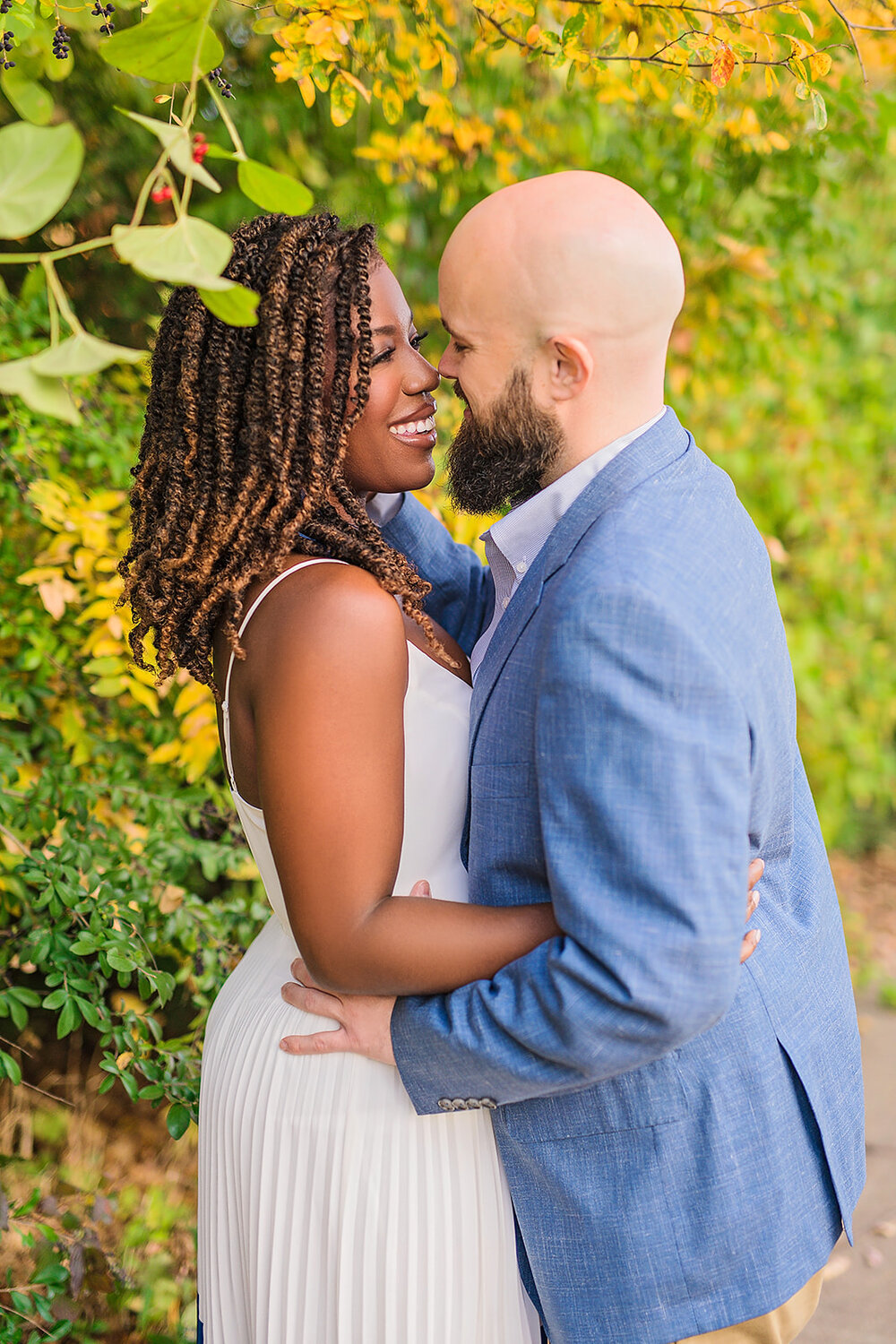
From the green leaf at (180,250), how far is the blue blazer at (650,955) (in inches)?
24.1

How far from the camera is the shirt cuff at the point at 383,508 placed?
2.12m

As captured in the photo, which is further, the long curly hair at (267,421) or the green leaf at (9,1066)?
the green leaf at (9,1066)

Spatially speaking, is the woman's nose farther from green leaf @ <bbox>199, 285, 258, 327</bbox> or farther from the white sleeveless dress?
green leaf @ <bbox>199, 285, 258, 327</bbox>

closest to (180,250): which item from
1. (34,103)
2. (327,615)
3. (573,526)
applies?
(34,103)

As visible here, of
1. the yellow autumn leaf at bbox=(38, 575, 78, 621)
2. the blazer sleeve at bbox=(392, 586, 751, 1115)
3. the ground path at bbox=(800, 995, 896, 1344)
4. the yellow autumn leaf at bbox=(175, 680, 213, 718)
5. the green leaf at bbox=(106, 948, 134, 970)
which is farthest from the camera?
the ground path at bbox=(800, 995, 896, 1344)

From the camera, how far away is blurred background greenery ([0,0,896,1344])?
2268 mm

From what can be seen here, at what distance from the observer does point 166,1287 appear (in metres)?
2.67

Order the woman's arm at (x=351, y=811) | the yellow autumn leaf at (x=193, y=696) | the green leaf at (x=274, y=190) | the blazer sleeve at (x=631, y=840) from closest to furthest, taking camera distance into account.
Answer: the green leaf at (x=274, y=190), the blazer sleeve at (x=631, y=840), the woman's arm at (x=351, y=811), the yellow autumn leaf at (x=193, y=696)

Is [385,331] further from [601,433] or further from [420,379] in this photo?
[601,433]

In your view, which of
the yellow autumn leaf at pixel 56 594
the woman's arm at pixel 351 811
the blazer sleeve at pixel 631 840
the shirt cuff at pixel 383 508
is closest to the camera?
the blazer sleeve at pixel 631 840

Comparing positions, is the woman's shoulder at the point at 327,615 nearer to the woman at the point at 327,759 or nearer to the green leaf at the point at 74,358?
the woman at the point at 327,759

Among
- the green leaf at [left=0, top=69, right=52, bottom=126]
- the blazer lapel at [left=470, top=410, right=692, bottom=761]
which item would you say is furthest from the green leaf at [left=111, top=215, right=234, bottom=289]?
the blazer lapel at [left=470, top=410, right=692, bottom=761]

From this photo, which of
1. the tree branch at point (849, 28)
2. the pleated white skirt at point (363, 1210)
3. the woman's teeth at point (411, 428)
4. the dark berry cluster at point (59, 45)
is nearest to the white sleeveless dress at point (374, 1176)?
the pleated white skirt at point (363, 1210)

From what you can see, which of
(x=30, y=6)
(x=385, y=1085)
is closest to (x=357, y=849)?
(x=385, y=1085)
